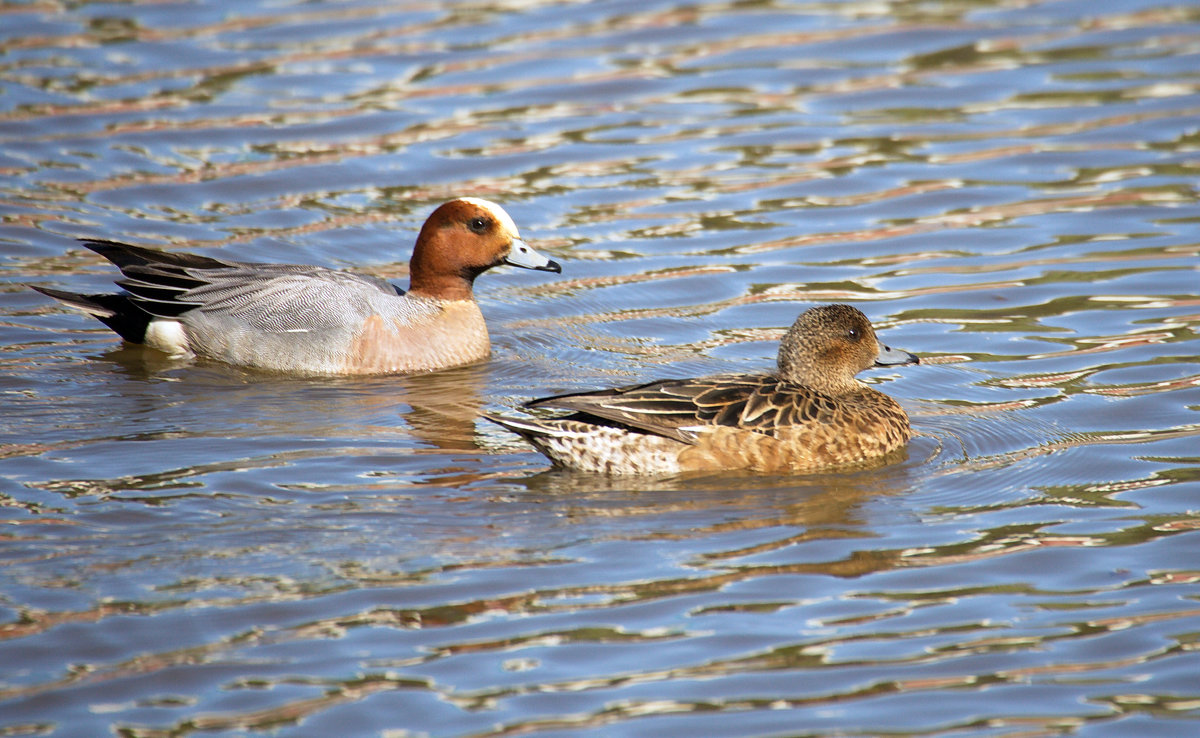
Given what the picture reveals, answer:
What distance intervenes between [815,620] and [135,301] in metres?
5.17

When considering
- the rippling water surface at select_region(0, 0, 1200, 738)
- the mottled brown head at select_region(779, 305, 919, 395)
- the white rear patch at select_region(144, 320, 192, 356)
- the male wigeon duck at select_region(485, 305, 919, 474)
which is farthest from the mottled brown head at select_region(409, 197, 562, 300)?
the male wigeon duck at select_region(485, 305, 919, 474)

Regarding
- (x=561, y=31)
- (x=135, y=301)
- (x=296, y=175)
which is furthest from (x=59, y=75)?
(x=135, y=301)

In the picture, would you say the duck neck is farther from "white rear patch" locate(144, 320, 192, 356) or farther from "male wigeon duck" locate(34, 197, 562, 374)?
"white rear patch" locate(144, 320, 192, 356)

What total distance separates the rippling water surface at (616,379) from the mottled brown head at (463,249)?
488 millimetres

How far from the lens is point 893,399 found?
7.48 meters

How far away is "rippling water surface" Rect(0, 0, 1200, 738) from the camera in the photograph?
488cm

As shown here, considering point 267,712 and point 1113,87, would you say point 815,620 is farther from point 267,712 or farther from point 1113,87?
point 1113,87

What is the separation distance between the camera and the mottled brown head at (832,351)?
727cm

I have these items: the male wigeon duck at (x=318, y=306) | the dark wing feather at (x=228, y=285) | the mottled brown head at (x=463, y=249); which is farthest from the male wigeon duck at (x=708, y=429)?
the dark wing feather at (x=228, y=285)

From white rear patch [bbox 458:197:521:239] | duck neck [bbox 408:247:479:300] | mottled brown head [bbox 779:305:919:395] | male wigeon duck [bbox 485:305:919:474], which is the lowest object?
male wigeon duck [bbox 485:305:919:474]

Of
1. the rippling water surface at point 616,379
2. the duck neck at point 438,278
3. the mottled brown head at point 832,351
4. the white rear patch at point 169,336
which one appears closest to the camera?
the rippling water surface at point 616,379

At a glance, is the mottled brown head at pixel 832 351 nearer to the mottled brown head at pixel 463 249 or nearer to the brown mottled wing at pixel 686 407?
the brown mottled wing at pixel 686 407

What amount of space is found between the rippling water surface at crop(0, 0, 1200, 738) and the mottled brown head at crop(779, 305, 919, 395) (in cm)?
45

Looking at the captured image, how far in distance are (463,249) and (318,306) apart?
944 millimetres
